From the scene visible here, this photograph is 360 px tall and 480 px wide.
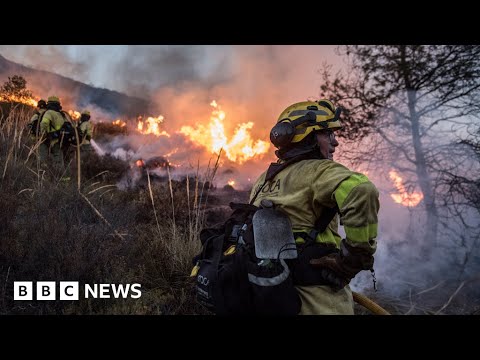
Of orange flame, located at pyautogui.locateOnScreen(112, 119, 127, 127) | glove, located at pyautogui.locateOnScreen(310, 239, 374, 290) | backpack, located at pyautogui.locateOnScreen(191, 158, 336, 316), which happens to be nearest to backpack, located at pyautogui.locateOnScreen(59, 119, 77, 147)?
orange flame, located at pyautogui.locateOnScreen(112, 119, 127, 127)

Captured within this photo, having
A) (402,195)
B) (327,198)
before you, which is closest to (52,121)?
(402,195)

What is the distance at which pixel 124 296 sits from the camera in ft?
11.7

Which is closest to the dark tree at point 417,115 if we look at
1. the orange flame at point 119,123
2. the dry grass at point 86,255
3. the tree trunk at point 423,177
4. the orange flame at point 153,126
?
the tree trunk at point 423,177

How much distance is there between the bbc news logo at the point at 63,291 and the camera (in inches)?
129

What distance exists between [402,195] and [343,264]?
4.77 m

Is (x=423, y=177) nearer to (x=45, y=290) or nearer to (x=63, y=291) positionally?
(x=63, y=291)

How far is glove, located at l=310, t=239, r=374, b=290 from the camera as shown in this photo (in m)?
1.92

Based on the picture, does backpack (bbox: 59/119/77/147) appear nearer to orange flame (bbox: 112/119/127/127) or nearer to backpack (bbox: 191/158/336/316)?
orange flame (bbox: 112/119/127/127)

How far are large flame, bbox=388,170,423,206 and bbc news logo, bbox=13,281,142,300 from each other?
4.71 meters

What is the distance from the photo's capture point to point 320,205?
7.14 feet

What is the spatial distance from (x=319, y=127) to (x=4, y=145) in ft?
24.0

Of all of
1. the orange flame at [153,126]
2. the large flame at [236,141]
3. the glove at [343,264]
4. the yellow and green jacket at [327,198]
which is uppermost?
the orange flame at [153,126]

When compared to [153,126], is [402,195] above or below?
below

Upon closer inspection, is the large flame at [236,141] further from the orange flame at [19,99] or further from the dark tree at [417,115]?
the orange flame at [19,99]
